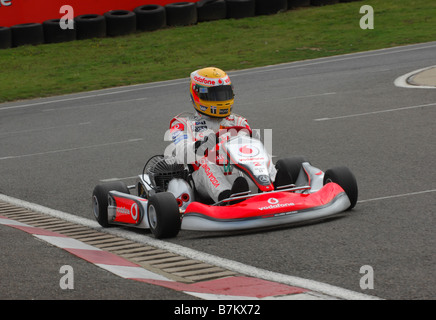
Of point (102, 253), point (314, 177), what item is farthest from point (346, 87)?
point (102, 253)

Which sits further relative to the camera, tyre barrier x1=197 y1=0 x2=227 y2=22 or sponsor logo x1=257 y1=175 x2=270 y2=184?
tyre barrier x1=197 y1=0 x2=227 y2=22

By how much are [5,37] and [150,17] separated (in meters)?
4.33

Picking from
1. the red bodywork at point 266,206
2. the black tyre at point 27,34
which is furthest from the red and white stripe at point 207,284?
the black tyre at point 27,34

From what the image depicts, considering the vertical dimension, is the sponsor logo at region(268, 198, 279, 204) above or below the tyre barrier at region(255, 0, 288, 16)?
above

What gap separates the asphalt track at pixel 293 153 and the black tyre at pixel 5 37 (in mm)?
5775

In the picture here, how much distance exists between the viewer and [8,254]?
233 inches

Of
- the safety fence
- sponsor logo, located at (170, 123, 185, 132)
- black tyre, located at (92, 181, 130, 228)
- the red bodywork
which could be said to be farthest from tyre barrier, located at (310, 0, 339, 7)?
the red bodywork

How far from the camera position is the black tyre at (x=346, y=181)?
6.91 metres

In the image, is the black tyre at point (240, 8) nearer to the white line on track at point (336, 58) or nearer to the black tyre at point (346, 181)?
the white line on track at point (336, 58)

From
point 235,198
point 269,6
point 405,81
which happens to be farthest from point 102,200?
point 269,6

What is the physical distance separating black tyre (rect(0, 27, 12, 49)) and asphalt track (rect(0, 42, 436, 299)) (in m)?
5.77

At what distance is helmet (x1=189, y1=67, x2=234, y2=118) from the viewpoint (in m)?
7.66

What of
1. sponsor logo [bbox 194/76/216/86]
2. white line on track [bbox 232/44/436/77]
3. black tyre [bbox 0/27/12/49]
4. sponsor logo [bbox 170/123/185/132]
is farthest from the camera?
black tyre [bbox 0/27/12/49]

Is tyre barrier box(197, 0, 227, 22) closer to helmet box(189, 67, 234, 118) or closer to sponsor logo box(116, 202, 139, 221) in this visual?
helmet box(189, 67, 234, 118)
